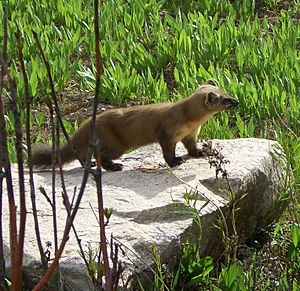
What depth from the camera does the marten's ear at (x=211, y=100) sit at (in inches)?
193

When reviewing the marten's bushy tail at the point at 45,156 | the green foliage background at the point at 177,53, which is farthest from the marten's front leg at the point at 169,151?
the green foliage background at the point at 177,53

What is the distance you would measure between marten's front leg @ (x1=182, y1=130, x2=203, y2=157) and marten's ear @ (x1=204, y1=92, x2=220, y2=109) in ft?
0.71

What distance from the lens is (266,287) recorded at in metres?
3.43

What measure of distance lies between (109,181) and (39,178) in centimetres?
45

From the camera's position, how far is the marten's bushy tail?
15.7 feet

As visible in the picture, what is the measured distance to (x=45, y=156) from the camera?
188 inches

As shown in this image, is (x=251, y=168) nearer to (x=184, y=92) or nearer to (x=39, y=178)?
(x=39, y=178)

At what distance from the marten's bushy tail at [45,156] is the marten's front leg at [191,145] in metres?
0.69

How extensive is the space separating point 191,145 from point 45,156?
0.89 meters

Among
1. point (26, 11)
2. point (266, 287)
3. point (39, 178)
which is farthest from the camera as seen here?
point (26, 11)

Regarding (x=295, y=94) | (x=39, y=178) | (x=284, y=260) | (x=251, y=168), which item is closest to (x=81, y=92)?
(x=295, y=94)

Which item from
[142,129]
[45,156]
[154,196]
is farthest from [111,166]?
[154,196]

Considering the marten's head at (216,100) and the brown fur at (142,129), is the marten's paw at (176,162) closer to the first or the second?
the brown fur at (142,129)

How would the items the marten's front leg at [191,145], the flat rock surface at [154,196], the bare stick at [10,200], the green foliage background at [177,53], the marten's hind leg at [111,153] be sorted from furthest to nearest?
1. the green foliage background at [177,53]
2. the marten's front leg at [191,145]
3. the marten's hind leg at [111,153]
4. the flat rock surface at [154,196]
5. the bare stick at [10,200]
